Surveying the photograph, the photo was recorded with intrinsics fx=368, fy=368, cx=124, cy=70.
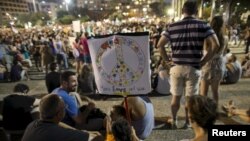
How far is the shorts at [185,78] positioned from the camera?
17.2 ft

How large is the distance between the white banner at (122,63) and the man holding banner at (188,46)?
1468 millimetres

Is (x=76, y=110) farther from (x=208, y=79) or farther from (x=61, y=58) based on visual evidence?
(x=61, y=58)

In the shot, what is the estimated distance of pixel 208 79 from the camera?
5.98 metres

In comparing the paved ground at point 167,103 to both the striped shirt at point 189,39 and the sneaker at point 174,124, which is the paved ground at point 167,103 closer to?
the sneaker at point 174,124

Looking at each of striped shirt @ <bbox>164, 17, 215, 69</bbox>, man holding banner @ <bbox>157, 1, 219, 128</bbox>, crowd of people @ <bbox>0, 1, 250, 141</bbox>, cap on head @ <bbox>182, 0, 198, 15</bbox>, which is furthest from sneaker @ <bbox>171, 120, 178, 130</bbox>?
cap on head @ <bbox>182, 0, 198, 15</bbox>

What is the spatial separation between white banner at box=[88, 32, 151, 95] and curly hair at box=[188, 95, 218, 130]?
0.94 meters

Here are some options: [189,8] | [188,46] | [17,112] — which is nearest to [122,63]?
[188,46]

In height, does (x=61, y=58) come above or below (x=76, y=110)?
below

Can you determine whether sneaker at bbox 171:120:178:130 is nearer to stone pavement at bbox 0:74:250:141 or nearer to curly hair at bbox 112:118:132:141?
stone pavement at bbox 0:74:250:141

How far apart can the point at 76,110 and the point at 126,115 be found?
765 millimetres

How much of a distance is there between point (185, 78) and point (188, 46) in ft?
1.58

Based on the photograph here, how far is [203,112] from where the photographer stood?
297 centimetres

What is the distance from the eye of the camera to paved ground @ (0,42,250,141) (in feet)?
18.7

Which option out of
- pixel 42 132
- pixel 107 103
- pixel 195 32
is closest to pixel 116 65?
pixel 42 132
